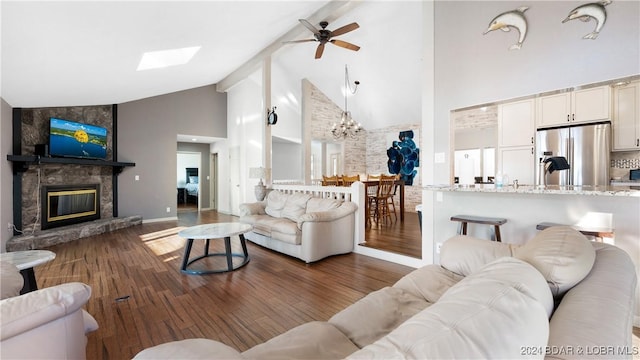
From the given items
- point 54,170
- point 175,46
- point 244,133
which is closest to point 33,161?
point 54,170

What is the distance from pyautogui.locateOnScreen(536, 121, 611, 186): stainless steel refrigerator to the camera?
151 inches

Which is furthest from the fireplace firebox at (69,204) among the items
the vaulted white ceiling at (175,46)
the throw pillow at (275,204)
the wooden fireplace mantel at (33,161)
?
the throw pillow at (275,204)

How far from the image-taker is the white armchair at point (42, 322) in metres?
0.94

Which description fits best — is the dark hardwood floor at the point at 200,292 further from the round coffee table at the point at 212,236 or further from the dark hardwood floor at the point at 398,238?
the dark hardwood floor at the point at 398,238

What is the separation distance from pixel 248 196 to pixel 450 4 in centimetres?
576

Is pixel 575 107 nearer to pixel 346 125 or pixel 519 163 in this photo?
pixel 519 163

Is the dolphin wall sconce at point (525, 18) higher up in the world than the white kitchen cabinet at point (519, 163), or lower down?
higher up

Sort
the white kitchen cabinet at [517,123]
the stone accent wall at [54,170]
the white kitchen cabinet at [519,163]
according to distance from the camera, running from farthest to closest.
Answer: the white kitchen cabinet at [519,163], the white kitchen cabinet at [517,123], the stone accent wall at [54,170]

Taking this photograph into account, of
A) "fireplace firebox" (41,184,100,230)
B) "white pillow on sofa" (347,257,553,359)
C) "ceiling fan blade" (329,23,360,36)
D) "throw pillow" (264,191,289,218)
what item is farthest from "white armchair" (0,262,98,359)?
"fireplace firebox" (41,184,100,230)

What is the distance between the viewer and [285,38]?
5.25 m

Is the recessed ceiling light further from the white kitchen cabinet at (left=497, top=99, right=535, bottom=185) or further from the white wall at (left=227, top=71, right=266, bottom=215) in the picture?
the white kitchen cabinet at (left=497, top=99, right=535, bottom=185)

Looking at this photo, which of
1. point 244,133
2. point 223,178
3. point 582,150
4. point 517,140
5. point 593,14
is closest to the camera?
point 593,14

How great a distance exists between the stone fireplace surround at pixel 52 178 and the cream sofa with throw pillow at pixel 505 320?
5.24 m

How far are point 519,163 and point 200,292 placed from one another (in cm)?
549
